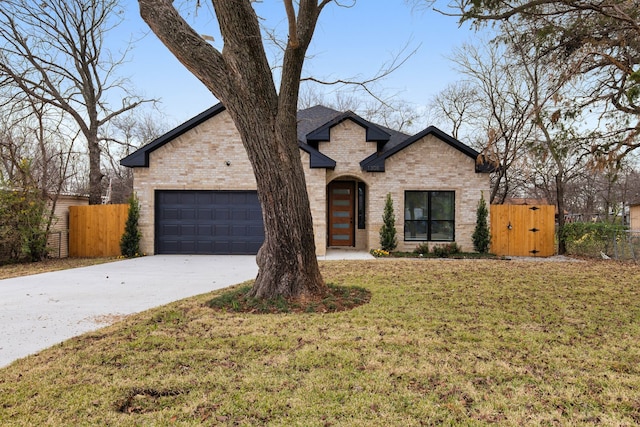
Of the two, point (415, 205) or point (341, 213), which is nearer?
point (415, 205)

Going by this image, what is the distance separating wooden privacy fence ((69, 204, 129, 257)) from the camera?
13.6 meters

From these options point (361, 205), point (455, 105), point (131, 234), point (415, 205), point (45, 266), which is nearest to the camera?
point (45, 266)

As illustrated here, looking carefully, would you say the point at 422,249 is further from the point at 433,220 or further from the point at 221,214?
the point at 221,214

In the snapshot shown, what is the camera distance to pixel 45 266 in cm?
1095

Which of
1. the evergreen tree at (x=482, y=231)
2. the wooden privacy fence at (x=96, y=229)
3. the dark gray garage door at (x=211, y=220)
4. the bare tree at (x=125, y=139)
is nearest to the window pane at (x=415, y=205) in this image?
the evergreen tree at (x=482, y=231)

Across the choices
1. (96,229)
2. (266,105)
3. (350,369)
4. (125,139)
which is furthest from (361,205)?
(125,139)

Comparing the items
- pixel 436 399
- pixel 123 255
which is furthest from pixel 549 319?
pixel 123 255

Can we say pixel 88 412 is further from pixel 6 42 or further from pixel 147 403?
pixel 6 42

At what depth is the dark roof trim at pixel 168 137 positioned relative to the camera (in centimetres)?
1308

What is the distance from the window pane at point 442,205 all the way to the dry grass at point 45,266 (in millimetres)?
10638

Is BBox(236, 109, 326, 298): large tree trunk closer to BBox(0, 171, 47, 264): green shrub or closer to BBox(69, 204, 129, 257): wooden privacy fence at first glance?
BBox(0, 171, 47, 264): green shrub

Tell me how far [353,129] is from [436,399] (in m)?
12.1

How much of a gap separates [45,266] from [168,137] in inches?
204

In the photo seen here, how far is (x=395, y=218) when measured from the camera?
45.3 feet
